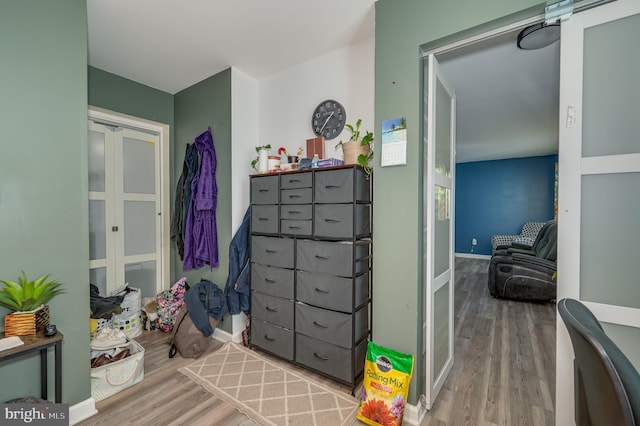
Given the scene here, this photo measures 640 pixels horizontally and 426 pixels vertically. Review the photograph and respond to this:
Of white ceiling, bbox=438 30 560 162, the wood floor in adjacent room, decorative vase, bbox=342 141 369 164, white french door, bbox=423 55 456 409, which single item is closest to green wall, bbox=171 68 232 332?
the wood floor in adjacent room

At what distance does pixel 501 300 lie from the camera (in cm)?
388

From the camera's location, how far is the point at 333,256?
6.24 ft

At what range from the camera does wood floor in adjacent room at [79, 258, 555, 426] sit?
5.40 ft

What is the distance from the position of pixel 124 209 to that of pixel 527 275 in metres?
5.07

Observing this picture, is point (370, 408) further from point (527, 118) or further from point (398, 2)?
point (527, 118)

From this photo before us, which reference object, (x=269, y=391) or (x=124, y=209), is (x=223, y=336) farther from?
(x=124, y=209)

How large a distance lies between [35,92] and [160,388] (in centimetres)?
203

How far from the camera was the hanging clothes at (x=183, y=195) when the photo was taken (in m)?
2.86

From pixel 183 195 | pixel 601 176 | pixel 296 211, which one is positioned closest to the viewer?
pixel 601 176

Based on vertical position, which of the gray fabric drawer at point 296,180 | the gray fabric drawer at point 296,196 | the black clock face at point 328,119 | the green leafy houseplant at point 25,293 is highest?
the black clock face at point 328,119

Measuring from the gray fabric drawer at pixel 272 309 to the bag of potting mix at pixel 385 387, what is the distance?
2.47ft

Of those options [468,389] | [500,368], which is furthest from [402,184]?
[500,368]

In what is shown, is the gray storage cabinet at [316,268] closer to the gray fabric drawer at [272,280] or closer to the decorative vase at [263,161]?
the gray fabric drawer at [272,280]

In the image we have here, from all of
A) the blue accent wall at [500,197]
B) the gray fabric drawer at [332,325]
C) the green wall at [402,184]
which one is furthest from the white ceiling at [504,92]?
the gray fabric drawer at [332,325]
